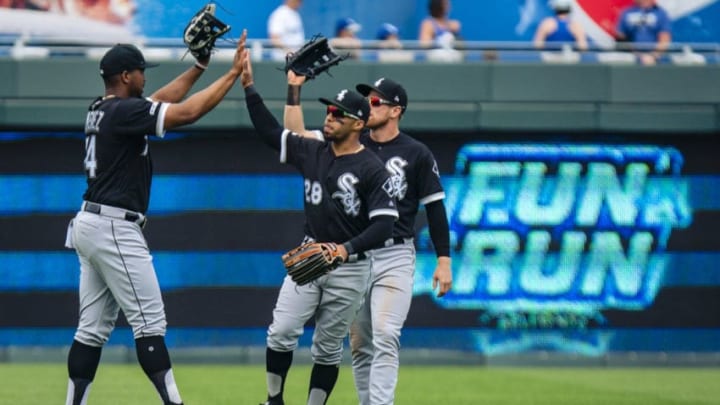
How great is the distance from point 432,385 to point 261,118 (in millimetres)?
5027

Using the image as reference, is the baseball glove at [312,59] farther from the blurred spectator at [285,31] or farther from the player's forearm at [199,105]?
the blurred spectator at [285,31]

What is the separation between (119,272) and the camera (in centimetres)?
884

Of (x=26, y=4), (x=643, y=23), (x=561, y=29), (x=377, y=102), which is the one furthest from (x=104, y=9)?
(x=377, y=102)

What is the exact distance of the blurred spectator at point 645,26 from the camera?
1661 cm

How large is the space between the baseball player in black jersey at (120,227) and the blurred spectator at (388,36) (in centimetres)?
729

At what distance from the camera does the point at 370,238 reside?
29.0 feet

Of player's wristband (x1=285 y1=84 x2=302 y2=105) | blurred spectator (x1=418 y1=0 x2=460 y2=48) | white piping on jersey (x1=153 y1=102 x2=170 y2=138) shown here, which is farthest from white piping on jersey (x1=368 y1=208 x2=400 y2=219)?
blurred spectator (x1=418 y1=0 x2=460 y2=48)

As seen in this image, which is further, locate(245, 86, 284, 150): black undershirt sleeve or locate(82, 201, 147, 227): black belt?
locate(245, 86, 284, 150): black undershirt sleeve

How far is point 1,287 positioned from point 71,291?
76 centimetres

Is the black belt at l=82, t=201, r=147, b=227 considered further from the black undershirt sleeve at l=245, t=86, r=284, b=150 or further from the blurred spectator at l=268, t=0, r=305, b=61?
the blurred spectator at l=268, t=0, r=305, b=61

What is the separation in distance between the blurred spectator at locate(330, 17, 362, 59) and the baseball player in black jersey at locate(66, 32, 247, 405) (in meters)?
7.18

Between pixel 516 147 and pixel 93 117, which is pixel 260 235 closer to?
pixel 516 147

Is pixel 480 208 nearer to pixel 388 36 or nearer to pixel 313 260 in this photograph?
pixel 388 36

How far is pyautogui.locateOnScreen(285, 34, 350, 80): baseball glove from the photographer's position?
9.27 meters
